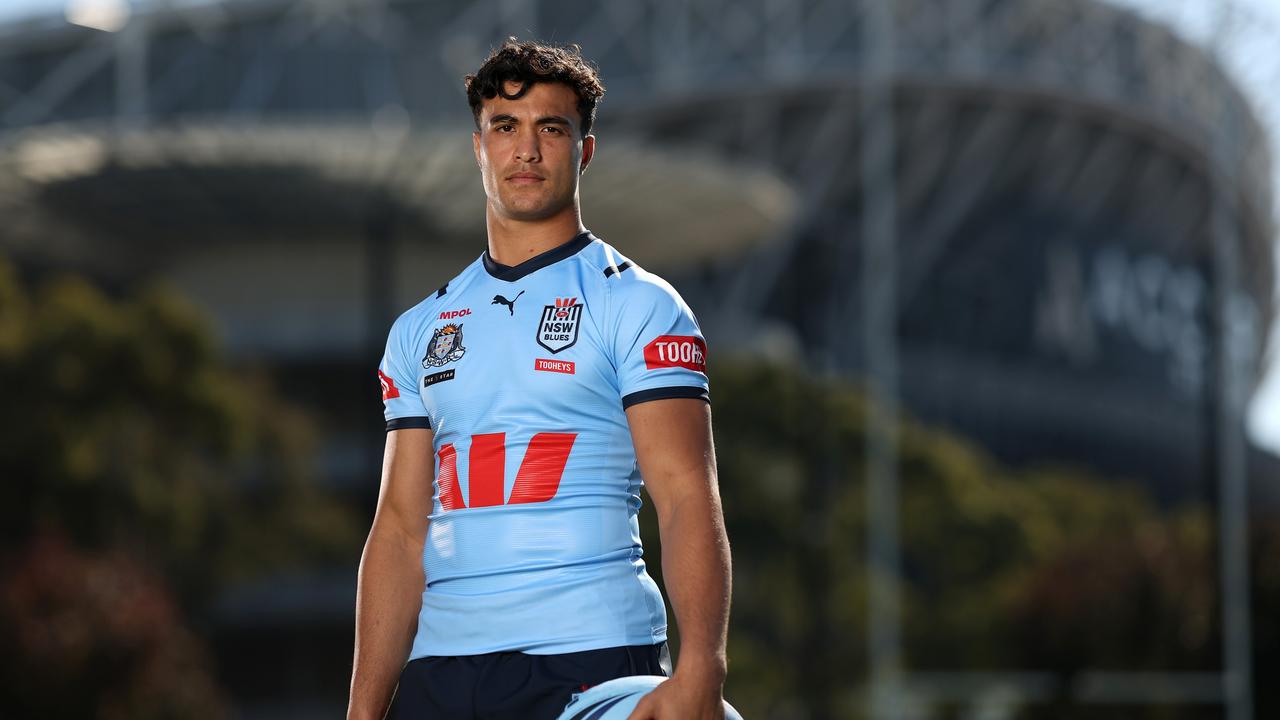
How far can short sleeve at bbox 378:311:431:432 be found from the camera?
14.3ft

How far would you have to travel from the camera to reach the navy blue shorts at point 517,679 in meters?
3.93

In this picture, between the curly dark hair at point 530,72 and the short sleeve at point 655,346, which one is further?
the curly dark hair at point 530,72

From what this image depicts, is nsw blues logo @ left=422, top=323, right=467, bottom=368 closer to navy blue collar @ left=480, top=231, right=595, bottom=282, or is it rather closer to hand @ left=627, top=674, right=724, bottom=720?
navy blue collar @ left=480, top=231, right=595, bottom=282

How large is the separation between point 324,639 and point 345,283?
9.07 meters

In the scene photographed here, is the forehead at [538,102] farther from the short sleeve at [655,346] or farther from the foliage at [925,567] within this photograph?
the foliage at [925,567]

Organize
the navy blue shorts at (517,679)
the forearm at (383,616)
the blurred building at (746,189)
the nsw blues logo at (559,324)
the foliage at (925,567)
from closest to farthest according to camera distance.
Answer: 1. the navy blue shorts at (517,679)
2. the nsw blues logo at (559,324)
3. the forearm at (383,616)
4. the foliage at (925,567)
5. the blurred building at (746,189)

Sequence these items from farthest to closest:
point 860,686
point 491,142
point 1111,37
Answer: point 1111,37, point 860,686, point 491,142

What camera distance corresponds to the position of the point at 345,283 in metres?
51.3

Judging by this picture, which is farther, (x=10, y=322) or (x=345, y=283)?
(x=345, y=283)

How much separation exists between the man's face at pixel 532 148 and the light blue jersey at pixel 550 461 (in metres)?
0.16

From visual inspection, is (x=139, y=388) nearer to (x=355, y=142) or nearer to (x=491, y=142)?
(x=355, y=142)

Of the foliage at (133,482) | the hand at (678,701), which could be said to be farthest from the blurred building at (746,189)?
the hand at (678,701)

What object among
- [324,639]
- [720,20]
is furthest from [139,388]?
[720,20]

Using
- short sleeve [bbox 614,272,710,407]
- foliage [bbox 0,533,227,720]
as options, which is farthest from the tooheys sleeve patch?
foliage [bbox 0,533,227,720]
